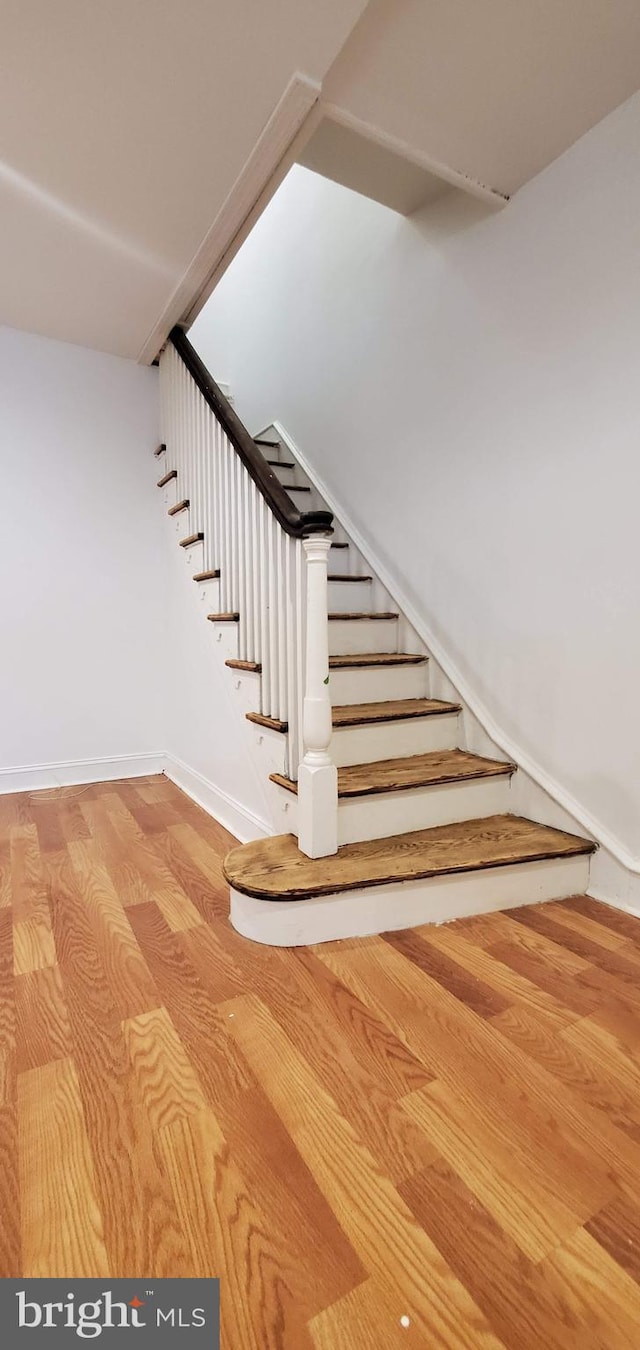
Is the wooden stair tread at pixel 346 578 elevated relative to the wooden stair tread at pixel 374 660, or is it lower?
elevated

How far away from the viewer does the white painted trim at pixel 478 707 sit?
5.55 feet

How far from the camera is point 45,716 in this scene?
9.44 ft

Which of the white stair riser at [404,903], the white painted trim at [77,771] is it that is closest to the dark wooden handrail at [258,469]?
the white stair riser at [404,903]

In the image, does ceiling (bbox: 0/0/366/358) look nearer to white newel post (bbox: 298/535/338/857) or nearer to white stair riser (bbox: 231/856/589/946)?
white newel post (bbox: 298/535/338/857)

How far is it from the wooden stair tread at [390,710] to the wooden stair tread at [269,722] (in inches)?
8.7

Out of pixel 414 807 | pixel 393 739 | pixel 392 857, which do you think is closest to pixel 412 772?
pixel 414 807

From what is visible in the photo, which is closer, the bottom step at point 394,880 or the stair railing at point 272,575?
the bottom step at point 394,880

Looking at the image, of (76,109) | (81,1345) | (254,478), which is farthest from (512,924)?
(76,109)

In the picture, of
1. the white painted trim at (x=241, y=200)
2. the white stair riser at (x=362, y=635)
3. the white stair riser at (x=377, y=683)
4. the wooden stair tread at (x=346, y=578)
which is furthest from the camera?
the wooden stair tread at (x=346, y=578)

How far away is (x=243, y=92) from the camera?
1494 mm

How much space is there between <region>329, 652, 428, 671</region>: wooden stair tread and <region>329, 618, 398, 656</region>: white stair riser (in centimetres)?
5

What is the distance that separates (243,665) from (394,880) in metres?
0.91

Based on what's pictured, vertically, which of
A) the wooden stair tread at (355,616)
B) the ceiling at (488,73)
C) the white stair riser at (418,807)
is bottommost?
the white stair riser at (418,807)

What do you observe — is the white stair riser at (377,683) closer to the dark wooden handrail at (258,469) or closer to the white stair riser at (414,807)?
the white stair riser at (414,807)
